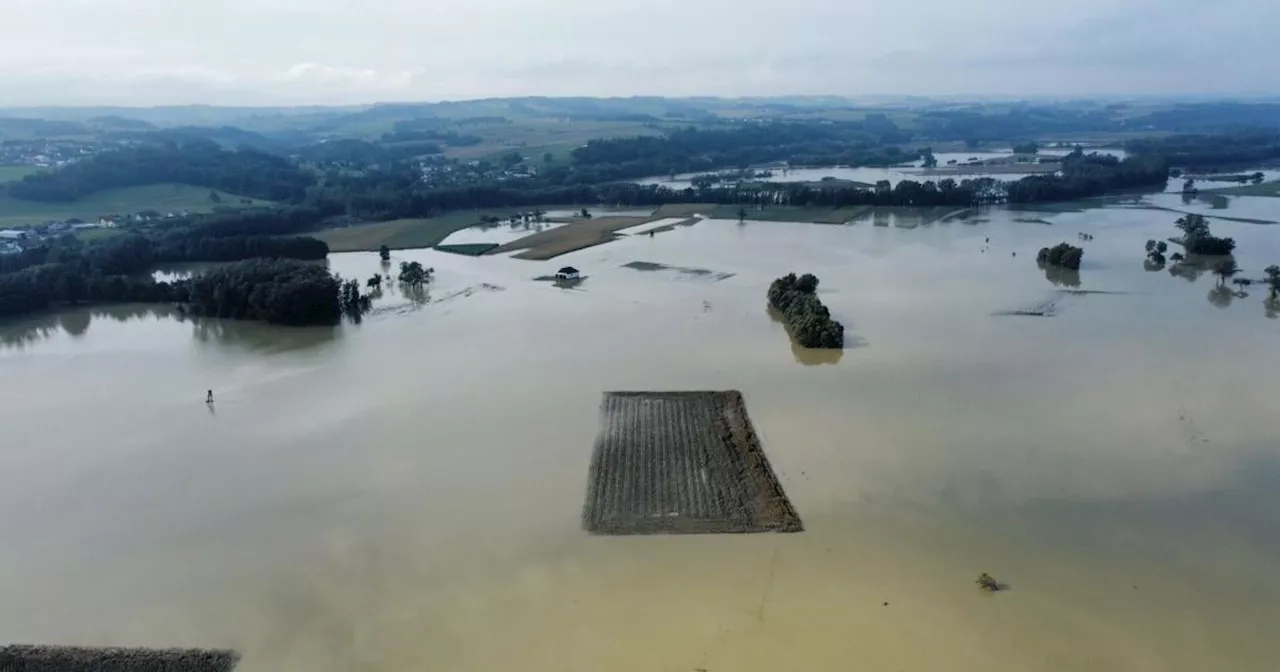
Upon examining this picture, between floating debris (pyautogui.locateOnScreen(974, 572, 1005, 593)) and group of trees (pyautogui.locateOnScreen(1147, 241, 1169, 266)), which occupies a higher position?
group of trees (pyautogui.locateOnScreen(1147, 241, 1169, 266))

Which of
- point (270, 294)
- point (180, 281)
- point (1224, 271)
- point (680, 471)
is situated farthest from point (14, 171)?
point (1224, 271)

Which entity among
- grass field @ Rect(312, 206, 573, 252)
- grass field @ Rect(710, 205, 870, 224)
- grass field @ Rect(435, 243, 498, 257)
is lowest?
grass field @ Rect(435, 243, 498, 257)

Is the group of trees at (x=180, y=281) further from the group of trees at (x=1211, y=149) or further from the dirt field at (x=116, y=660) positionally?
the group of trees at (x=1211, y=149)

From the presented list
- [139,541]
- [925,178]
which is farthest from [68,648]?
[925,178]

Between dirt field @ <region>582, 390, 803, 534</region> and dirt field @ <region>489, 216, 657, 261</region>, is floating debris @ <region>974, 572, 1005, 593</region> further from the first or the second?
dirt field @ <region>489, 216, 657, 261</region>

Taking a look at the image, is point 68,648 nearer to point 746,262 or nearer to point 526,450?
point 526,450

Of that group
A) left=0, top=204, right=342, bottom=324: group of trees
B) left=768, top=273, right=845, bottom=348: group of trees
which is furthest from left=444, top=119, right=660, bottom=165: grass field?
left=768, top=273, right=845, bottom=348: group of trees

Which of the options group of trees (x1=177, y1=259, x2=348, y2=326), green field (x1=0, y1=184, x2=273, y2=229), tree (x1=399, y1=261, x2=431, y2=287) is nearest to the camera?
group of trees (x1=177, y1=259, x2=348, y2=326)

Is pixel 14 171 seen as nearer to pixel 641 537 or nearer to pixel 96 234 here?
pixel 96 234

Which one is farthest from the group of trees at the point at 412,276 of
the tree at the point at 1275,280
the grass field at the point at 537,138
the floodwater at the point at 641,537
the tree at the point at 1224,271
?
the grass field at the point at 537,138
